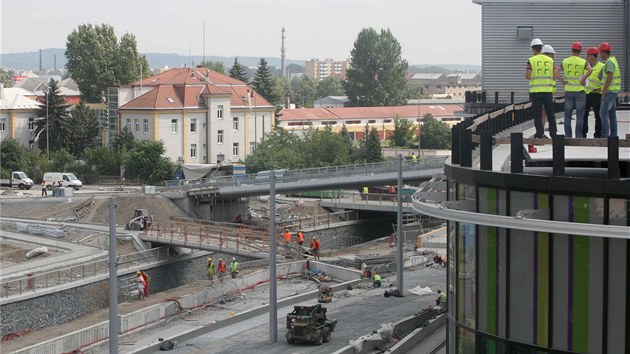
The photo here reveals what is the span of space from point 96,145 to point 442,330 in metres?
67.9

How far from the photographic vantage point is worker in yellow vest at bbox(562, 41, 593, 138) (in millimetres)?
17688

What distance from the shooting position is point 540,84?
718 inches

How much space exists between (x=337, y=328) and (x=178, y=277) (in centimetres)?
2206

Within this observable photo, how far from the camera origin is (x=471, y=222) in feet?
50.5

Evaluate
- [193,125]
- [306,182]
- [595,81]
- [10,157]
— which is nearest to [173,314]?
[595,81]

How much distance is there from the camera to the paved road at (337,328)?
30.9 meters

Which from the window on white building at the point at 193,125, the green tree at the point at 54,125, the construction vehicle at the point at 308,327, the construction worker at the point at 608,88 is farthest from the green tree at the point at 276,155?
the construction worker at the point at 608,88

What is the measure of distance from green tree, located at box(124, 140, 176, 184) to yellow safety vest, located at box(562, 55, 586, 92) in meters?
62.2

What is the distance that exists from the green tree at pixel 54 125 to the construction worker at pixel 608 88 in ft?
262


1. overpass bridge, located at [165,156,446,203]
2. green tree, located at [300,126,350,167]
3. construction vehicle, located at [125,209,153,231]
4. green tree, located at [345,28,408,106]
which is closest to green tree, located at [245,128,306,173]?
green tree, located at [300,126,350,167]

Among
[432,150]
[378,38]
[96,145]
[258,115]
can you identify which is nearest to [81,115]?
[96,145]

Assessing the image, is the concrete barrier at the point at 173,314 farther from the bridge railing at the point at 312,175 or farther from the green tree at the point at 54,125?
the green tree at the point at 54,125

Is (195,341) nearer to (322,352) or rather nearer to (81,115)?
(322,352)

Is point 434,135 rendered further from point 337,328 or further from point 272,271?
point 272,271
